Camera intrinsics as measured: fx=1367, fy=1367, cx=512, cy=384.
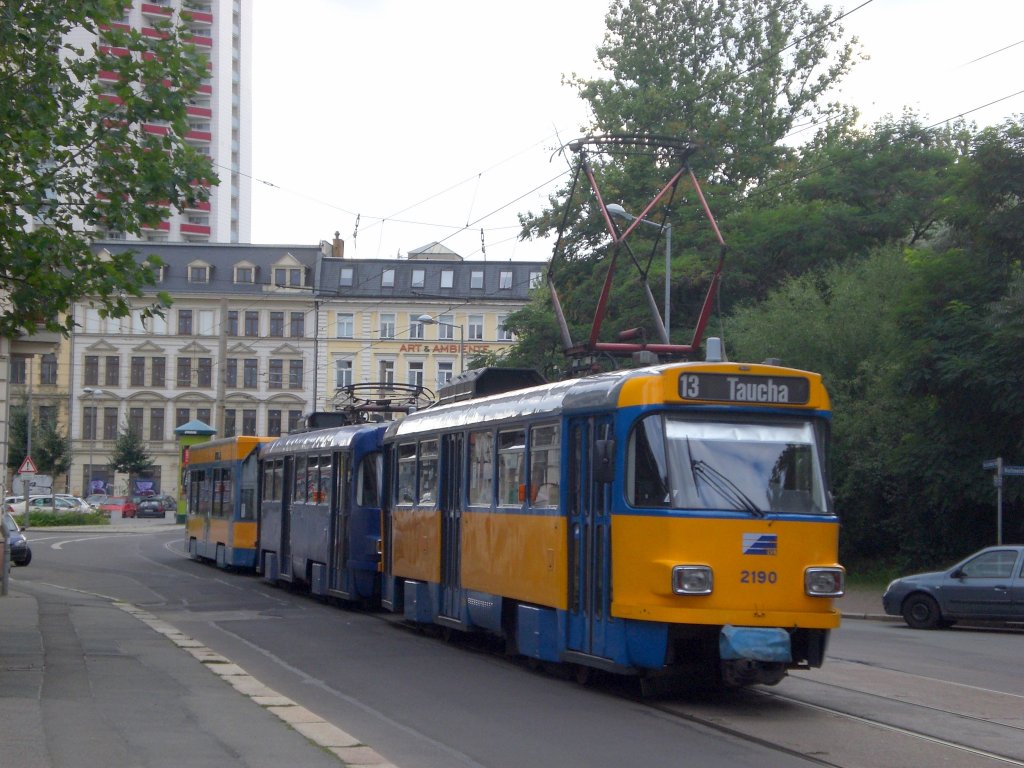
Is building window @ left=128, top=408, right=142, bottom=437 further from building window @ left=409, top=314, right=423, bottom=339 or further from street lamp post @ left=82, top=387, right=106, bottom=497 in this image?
building window @ left=409, top=314, right=423, bottom=339

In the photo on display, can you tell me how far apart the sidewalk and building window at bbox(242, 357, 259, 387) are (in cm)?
7423

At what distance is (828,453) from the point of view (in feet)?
39.7

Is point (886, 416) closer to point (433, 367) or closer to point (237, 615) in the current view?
point (237, 615)

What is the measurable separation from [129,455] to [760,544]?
75156 millimetres

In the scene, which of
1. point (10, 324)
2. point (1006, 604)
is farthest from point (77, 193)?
point (1006, 604)

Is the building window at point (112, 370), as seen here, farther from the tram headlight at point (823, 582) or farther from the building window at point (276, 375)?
the tram headlight at point (823, 582)

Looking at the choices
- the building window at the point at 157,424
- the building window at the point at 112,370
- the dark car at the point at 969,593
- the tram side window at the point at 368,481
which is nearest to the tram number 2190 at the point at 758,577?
the tram side window at the point at 368,481

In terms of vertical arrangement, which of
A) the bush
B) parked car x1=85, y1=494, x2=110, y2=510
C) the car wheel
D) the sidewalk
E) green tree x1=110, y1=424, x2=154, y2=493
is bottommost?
the car wheel

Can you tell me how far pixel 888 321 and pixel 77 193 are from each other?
19694 millimetres

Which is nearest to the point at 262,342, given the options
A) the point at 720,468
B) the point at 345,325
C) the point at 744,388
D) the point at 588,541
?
the point at 345,325

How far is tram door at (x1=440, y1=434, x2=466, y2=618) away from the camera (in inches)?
636

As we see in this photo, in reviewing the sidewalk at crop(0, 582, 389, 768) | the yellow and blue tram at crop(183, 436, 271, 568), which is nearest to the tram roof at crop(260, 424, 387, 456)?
the yellow and blue tram at crop(183, 436, 271, 568)

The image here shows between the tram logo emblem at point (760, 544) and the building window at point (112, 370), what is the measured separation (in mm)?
84224

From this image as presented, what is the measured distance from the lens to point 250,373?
91.1 meters
